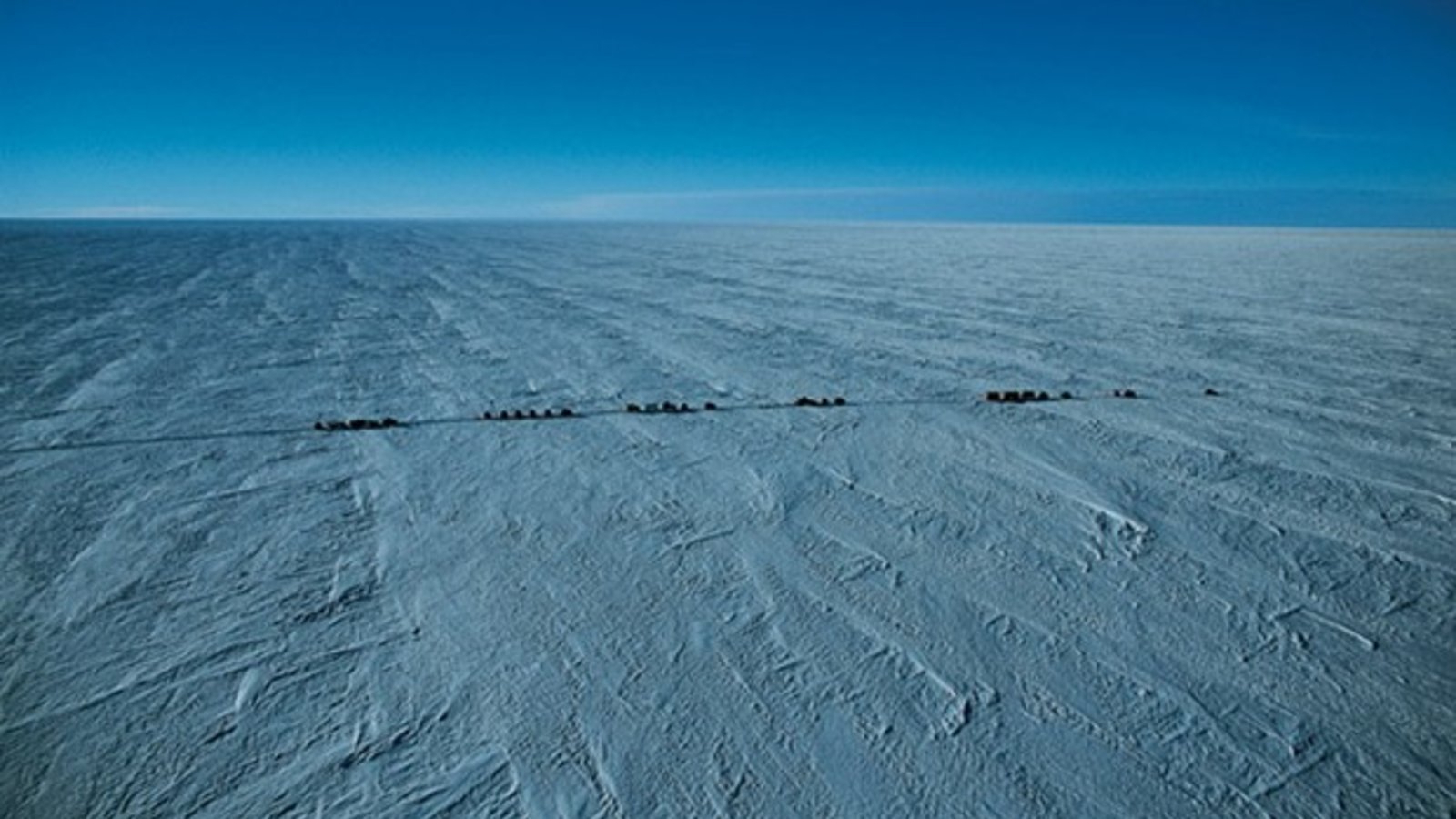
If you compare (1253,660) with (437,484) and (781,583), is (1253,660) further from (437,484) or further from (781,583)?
(437,484)

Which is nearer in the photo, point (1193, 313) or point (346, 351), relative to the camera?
point (346, 351)

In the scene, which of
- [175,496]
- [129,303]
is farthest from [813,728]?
[129,303]

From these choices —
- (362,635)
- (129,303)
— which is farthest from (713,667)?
(129,303)

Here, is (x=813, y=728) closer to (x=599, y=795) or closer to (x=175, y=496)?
(x=599, y=795)

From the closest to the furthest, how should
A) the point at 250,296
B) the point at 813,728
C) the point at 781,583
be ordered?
the point at 813,728
the point at 781,583
the point at 250,296

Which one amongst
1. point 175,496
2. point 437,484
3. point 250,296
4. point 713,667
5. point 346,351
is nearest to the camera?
point 713,667

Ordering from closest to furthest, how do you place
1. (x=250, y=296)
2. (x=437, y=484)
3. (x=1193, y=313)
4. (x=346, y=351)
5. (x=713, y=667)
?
(x=713, y=667) → (x=437, y=484) → (x=346, y=351) → (x=1193, y=313) → (x=250, y=296)
